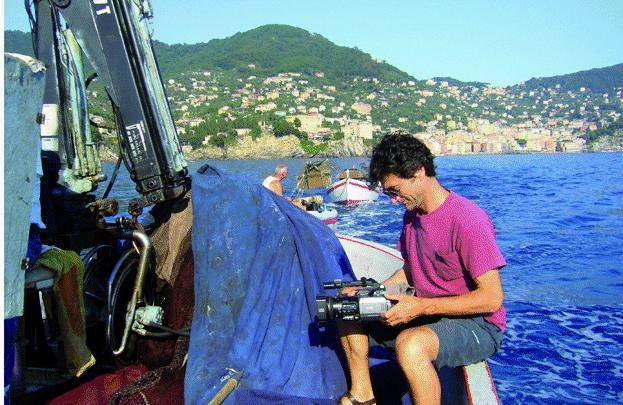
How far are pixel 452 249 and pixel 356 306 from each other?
61 cm

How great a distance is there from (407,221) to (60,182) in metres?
2.28

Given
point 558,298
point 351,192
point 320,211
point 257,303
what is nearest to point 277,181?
point 320,211

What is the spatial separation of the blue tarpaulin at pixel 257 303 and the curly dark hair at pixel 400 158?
656 mm

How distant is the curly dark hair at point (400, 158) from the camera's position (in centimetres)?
299

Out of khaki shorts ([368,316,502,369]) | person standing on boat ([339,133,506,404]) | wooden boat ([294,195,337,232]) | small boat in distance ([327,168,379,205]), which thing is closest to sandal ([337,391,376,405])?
person standing on boat ([339,133,506,404])

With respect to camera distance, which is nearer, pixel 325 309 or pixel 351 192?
pixel 325 309

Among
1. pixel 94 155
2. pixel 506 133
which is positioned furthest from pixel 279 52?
pixel 94 155

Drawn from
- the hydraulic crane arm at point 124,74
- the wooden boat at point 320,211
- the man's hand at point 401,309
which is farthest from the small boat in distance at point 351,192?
the man's hand at point 401,309

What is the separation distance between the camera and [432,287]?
10.4ft

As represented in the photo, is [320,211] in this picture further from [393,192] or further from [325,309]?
[325,309]

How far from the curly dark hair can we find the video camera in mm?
626

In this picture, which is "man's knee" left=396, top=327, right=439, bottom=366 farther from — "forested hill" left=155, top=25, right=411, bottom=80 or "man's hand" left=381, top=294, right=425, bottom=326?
"forested hill" left=155, top=25, right=411, bottom=80

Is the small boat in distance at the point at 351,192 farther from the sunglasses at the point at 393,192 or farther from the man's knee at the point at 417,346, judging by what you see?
the man's knee at the point at 417,346

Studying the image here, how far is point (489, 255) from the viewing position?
9.26 ft
